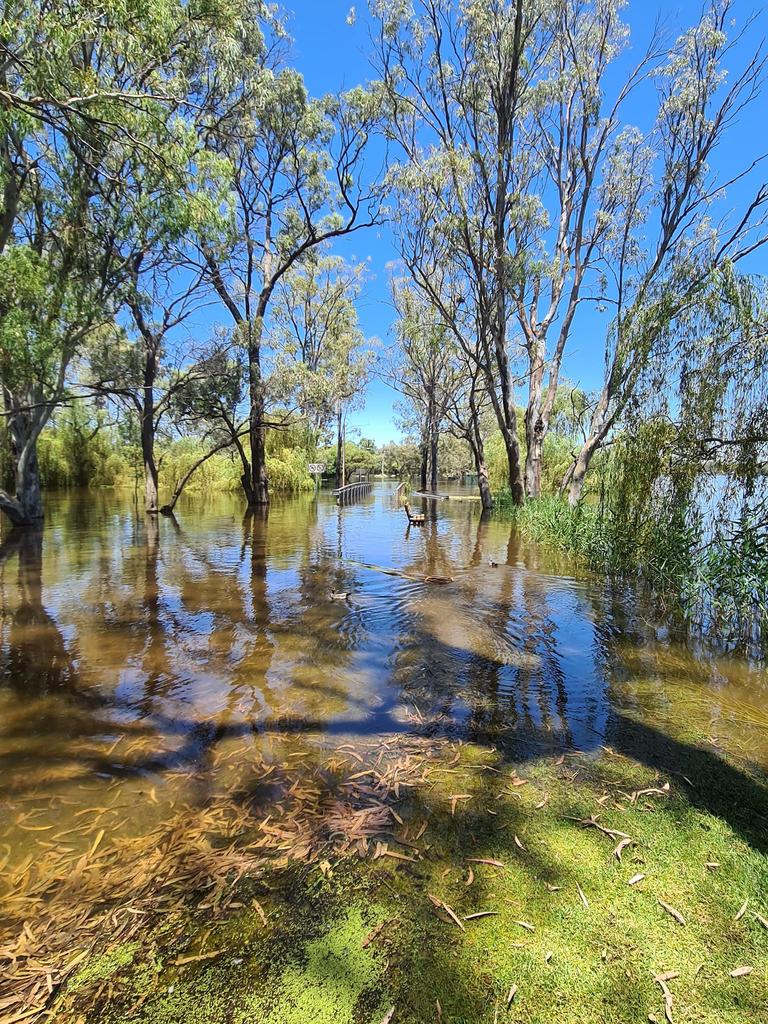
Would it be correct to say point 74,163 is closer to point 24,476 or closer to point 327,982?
point 24,476

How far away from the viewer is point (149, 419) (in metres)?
18.0

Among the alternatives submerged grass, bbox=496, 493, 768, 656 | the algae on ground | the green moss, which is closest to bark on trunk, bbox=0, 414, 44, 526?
the green moss

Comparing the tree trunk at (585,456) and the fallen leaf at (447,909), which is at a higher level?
the tree trunk at (585,456)

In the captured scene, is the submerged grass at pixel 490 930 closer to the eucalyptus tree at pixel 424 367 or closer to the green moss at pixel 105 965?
the green moss at pixel 105 965

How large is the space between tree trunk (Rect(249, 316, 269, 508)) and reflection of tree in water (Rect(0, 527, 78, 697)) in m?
11.9

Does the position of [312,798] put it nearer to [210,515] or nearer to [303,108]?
[210,515]

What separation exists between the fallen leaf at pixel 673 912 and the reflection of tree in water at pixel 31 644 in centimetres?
450

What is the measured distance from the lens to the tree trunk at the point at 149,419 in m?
17.2

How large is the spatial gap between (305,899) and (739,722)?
11.0 feet

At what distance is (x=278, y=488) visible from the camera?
3136 cm

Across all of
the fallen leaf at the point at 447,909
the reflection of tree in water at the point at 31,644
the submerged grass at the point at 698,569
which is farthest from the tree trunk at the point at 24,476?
the fallen leaf at the point at 447,909

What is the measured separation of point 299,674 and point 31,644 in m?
3.19

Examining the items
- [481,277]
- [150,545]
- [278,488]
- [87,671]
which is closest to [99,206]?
[150,545]

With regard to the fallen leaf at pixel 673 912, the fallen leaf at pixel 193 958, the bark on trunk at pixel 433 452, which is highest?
the bark on trunk at pixel 433 452
